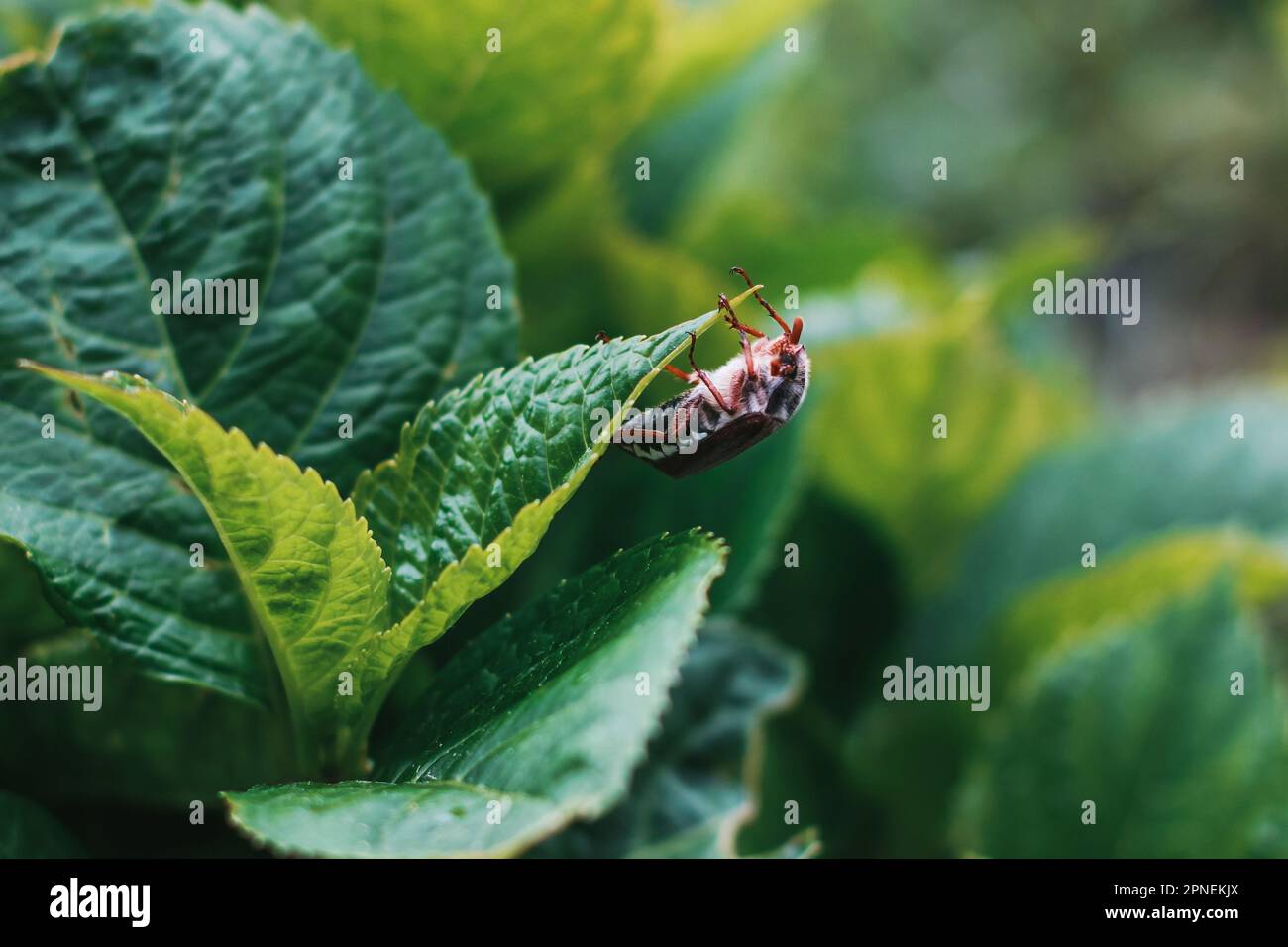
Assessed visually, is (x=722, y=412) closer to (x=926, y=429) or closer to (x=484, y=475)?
(x=484, y=475)

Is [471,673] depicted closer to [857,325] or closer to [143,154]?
[143,154]

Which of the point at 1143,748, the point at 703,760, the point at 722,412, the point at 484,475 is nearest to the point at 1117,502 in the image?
the point at 1143,748

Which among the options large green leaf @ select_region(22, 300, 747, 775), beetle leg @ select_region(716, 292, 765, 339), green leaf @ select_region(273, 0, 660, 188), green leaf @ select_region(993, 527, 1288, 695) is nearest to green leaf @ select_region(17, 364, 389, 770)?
large green leaf @ select_region(22, 300, 747, 775)

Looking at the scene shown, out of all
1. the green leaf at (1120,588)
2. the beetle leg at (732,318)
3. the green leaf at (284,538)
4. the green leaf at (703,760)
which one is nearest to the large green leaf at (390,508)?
the green leaf at (284,538)

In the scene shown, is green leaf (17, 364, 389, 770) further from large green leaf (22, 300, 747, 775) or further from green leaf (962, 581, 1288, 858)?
green leaf (962, 581, 1288, 858)

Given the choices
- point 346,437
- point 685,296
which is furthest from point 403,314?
point 685,296

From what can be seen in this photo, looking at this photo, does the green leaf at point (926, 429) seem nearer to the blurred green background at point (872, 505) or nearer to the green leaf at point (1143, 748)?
the blurred green background at point (872, 505)
